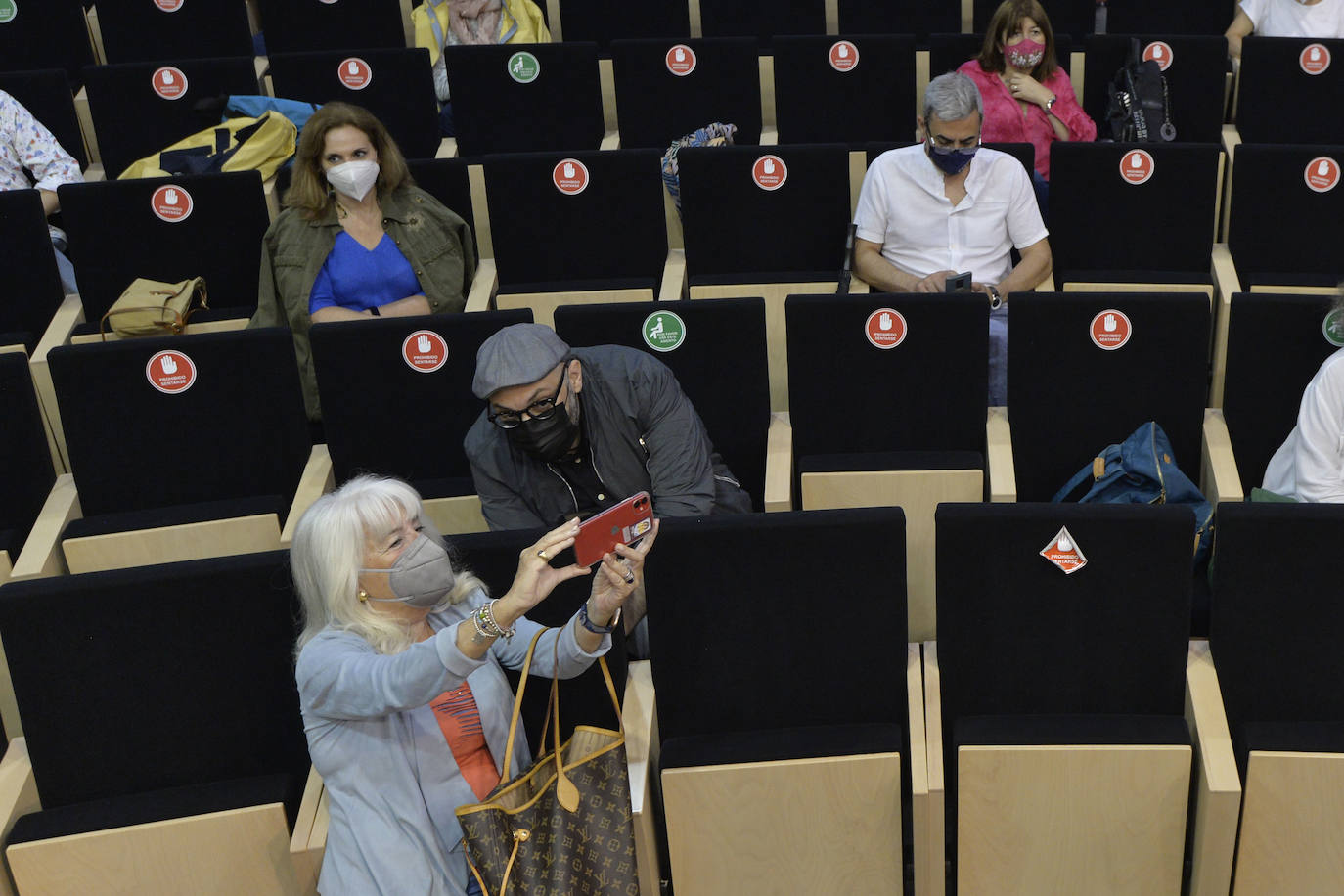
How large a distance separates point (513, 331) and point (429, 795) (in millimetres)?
666

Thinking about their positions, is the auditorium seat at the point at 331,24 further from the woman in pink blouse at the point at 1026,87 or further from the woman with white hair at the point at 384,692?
the woman with white hair at the point at 384,692

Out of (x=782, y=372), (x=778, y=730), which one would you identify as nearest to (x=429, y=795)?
(x=778, y=730)

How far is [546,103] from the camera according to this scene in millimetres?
3664

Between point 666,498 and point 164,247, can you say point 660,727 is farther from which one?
point 164,247

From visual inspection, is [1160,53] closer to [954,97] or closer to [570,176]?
[954,97]

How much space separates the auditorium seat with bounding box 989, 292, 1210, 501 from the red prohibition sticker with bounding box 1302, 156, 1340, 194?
2.42 feet

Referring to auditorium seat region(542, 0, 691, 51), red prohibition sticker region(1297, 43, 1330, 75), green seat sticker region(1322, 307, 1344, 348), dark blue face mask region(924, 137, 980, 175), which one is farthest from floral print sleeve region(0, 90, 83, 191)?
red prohibition sticker region(1297, 43, 1330, 75)

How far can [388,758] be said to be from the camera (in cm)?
177

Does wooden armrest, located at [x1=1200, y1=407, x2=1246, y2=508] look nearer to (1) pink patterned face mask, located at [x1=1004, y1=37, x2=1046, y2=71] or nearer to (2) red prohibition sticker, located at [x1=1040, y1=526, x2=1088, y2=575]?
(2) red prohibition sticker, located at [x1=1040, y1=526, x2=1088, y2=575]

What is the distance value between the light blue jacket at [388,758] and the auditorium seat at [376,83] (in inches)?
84.0

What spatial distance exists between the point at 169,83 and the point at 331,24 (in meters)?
0.61

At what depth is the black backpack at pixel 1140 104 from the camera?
3494mm

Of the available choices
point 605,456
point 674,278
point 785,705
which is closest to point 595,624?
point 785,705

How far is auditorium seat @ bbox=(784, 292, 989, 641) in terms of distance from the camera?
2430 mm
